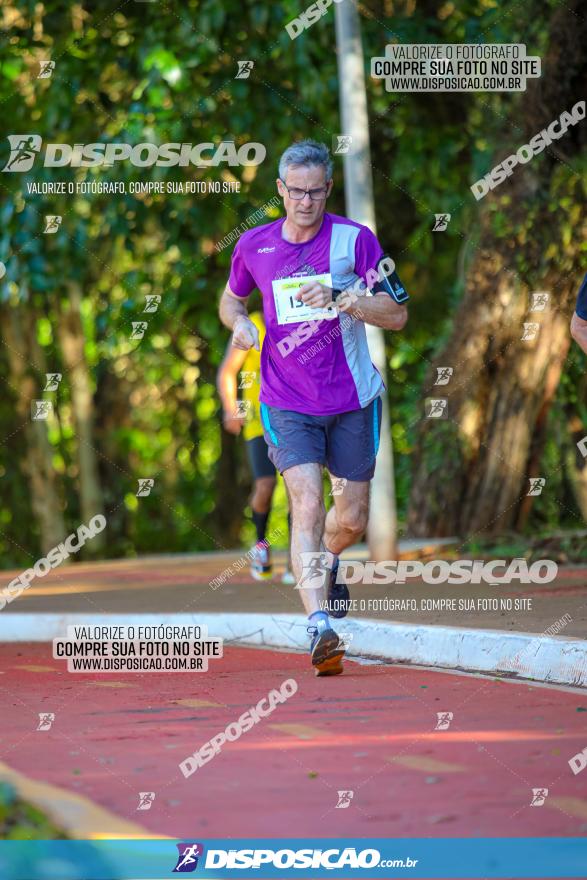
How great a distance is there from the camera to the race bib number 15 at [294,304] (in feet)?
24.2

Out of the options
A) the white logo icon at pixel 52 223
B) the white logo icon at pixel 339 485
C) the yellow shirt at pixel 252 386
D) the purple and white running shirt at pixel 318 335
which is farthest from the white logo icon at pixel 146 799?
the white logo icon at pixel 52 223

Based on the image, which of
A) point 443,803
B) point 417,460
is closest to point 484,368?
point 417,460

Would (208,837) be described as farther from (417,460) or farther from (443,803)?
(417,460)

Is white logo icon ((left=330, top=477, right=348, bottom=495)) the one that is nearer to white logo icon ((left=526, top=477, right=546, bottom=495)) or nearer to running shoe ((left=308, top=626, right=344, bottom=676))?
running shoe ((left=308, top=626, right=344, bottom=676))

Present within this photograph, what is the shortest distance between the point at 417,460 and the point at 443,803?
10970 millimetres

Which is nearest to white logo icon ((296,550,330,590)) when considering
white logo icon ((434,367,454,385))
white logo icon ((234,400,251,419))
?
white logo icon ((234,400,251,419))

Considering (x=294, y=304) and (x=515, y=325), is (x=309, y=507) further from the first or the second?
(x=515, y=325)

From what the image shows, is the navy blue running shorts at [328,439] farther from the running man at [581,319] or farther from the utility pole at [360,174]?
the utility pole at [360,174]

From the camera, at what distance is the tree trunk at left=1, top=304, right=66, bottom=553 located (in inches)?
954

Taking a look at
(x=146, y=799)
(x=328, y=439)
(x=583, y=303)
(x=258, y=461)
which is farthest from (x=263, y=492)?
(x=146, y=799)

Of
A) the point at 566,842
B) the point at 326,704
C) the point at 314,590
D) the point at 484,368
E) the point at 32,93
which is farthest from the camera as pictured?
the point at 32,93

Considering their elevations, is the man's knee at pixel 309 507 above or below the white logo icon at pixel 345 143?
below

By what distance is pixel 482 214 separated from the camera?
1470 centimetres

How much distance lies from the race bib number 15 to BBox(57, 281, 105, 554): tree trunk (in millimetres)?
16084
